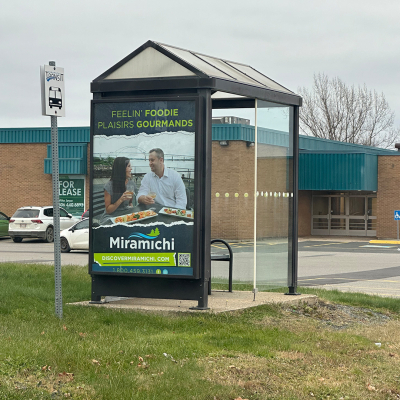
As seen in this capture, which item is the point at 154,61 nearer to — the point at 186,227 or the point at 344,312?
the point at 186,227

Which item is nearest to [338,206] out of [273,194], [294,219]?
[294,219]

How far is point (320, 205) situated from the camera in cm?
4062

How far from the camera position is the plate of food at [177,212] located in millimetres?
9062

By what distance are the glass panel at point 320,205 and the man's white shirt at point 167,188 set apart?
32.1 m

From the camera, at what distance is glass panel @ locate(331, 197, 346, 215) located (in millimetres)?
40125

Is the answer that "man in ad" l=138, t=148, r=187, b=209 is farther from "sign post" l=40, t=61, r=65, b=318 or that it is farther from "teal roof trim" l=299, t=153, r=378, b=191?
"teal roof trim" l=299, t=153, r=378, b=191

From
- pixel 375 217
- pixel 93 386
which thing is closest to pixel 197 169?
pixel 93 386

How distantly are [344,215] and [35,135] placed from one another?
59.3ft

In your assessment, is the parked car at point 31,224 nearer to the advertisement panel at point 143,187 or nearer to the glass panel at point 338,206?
the glass panel at point 338,206

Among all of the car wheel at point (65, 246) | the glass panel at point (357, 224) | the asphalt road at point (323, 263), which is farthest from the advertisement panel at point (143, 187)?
the glass panel at point (357, 224)

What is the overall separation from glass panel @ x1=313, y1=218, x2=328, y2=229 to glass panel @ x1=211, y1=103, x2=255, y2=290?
1147 inches

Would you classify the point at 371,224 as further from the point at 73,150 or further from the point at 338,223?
the point at 73,150

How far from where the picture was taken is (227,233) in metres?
11.7

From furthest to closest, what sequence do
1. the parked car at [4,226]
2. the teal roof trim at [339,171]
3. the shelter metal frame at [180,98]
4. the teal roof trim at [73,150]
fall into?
the teal roof trim at [73,150], the teal roof trim at [339,171], the parked car at [4,226], the shelter metal frame at [180,98]
